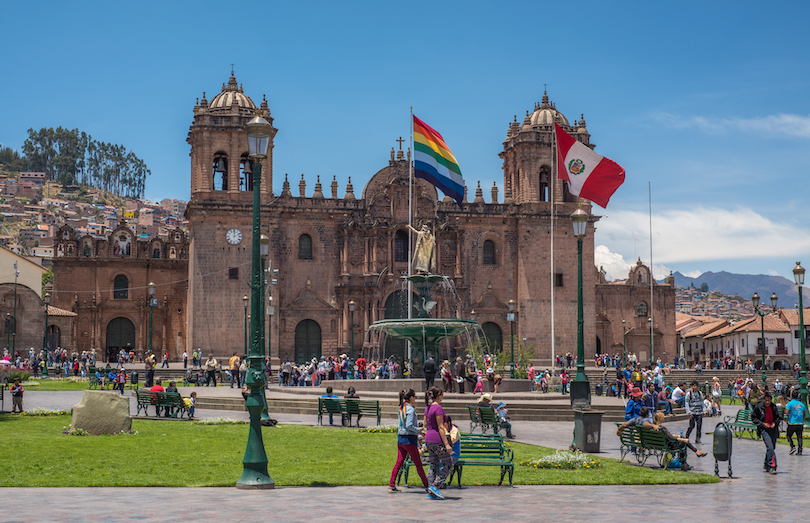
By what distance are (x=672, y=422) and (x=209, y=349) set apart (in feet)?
93.3

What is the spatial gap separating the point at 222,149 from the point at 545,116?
1912 centimetres

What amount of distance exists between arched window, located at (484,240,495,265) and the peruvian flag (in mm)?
28254

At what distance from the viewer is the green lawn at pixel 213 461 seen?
1192 cm

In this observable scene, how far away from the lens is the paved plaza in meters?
9.22

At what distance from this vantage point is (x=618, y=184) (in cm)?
2275

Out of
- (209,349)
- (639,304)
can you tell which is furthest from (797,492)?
(639,304)

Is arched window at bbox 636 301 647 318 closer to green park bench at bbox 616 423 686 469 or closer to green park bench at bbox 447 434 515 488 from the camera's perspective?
green park bench at bbox 616 423 686 469

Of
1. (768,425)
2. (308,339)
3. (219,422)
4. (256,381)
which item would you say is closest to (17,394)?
(219,422)

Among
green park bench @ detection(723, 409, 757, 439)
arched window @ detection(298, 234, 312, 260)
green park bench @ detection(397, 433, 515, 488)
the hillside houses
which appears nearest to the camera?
green park bench @ detection(397, 433, 515, 488)

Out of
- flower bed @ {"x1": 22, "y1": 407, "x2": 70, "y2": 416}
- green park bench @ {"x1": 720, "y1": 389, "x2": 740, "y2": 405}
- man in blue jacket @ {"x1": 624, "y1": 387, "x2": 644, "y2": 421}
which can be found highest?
man in blue jacket @ {"x1": 624, "y1": 387, "x2": 644, "y2": 421}

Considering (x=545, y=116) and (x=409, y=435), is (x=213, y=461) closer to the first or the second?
(x=409, y=435)

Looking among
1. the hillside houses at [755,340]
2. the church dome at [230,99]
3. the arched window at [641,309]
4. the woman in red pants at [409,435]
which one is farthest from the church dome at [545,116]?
the woman in red pants at [409,435]

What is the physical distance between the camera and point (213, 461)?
13.8 m

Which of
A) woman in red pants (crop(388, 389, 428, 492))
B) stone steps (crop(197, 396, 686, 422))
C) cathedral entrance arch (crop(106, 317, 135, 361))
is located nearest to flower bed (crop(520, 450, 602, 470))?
woman in red pants (crop(388, 389, 428, 492))
